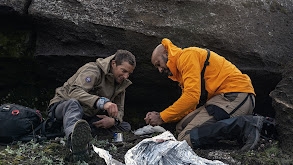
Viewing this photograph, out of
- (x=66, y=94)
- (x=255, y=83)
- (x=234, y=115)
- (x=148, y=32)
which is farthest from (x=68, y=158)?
(x=255, y=83)

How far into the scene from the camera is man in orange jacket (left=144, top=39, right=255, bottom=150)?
4.73 metres

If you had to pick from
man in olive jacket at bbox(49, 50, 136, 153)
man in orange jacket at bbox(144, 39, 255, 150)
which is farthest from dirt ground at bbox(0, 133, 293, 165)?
man in orange jacket at bbox(144, 39, 255, 150)

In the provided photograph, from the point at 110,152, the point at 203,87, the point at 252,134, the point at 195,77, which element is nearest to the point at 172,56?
the point at 195,77

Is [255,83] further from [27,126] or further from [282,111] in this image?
[27,126]

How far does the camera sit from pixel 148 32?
573 cm

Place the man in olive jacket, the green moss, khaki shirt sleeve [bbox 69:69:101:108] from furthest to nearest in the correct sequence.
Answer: the green moss → khaki shirt sleeve [bbox 69:69:101:108] → the man in olive jacket

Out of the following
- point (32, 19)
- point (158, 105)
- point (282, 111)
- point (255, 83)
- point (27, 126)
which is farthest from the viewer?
point (158, 105)

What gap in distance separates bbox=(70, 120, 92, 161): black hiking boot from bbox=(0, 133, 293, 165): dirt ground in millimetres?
77

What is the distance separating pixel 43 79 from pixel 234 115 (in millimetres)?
3583

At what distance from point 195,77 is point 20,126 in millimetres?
2524

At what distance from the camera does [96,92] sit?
16.4 ft

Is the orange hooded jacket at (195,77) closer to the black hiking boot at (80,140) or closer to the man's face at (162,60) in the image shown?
the man's face at (162,60)

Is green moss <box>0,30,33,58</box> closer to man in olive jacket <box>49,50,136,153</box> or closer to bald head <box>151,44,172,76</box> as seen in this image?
man in olive jacket <box>49,50,136,153</box>

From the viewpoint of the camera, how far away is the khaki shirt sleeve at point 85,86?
443 centimetres
